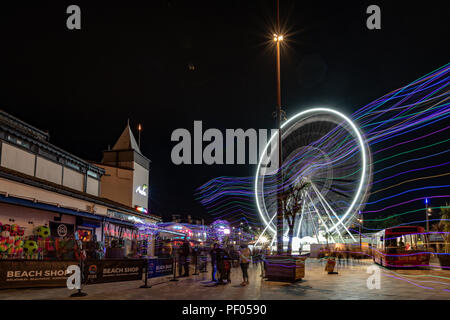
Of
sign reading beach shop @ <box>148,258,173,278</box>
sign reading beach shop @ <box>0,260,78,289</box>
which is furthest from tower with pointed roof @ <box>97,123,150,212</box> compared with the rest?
sign reading beach shop @ <box>0,260,78,289</box>

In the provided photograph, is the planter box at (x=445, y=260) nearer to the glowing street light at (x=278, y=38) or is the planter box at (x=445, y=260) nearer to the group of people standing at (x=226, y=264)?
the group of people standing at (x=226, y=264)

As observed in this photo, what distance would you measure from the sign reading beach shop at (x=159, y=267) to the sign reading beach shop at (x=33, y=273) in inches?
129

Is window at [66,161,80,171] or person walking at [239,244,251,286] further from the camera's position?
window at [66,161,80,171]

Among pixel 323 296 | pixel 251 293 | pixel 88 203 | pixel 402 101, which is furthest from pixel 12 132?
pixel 402 101

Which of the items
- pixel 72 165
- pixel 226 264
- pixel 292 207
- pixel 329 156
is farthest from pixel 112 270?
pixel 329 156

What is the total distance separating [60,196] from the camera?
862 inches

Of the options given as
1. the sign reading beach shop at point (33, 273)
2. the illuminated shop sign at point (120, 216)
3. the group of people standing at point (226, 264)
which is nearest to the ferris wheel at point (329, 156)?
the group of people standing at point (226, 264)

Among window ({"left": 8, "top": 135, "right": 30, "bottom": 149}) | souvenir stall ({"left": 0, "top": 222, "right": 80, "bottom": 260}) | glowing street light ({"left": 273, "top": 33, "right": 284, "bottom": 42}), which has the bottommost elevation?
souvenir stall ({"left": 0, "top": 222, "right": 80, "bottom": 260})

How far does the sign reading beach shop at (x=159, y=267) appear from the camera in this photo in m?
16.7

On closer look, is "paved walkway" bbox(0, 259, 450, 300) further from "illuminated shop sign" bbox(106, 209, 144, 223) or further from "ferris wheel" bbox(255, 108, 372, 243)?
"illuminated shop sign" bbox(106, 209, 144, 223)

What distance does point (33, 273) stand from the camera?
14148 millimetres

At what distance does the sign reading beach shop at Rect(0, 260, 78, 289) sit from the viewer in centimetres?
1357

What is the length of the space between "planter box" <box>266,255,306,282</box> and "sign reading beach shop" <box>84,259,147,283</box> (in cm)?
574
